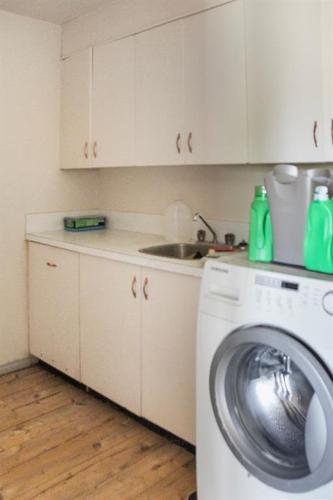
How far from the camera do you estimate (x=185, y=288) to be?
202cm

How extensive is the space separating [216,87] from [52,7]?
1325 mm

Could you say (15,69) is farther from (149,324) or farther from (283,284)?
(283,284)

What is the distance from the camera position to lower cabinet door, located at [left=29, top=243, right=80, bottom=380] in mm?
2717

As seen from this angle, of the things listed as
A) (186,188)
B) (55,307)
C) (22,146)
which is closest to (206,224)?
(186,188)

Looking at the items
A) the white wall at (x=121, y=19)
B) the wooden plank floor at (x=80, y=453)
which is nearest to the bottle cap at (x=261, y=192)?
the white wall at (x=121, y=19)

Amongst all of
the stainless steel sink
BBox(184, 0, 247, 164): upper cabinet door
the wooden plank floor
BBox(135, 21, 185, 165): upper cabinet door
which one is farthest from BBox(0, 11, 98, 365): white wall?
BBox(184, 0, 247, 164): upper cabinet door

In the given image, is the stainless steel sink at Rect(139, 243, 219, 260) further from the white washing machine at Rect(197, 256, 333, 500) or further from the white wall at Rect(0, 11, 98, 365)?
the white wall at Rect(0, 11, 98, 365)

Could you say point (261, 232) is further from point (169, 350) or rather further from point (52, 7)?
point (52, 7)

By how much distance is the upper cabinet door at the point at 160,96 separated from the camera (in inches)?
93.2

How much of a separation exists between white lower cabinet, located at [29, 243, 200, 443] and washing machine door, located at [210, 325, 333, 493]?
418 mm

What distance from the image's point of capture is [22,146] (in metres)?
3.00

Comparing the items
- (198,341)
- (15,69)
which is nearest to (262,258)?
(198,341)

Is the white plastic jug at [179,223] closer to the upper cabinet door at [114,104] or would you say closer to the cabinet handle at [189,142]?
the upper cabinet door at [114,104]

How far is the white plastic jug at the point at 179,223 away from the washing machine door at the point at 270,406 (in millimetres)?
1229
